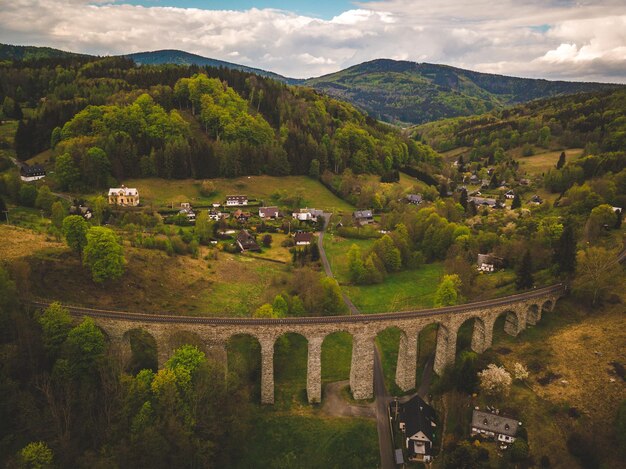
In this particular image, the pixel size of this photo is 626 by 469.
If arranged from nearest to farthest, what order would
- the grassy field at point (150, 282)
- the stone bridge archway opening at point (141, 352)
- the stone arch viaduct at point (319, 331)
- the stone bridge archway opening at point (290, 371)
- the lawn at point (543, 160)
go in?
the stone arch viaduct at point (319, 331) → the stone bridge archway opening at point (141, 352) → the stone bridge archway opening at point (290, 371) → the grassy field at point (150, 282) → the lawn at point (543, 160)

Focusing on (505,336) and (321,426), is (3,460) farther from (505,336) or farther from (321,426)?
(505,336)

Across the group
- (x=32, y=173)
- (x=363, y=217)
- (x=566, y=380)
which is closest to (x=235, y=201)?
(x=363, y=217)

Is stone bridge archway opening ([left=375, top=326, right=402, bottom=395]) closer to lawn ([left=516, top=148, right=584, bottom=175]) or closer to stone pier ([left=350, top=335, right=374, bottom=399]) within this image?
stone pier ([left=350, top=335, right=374, bottom=399])

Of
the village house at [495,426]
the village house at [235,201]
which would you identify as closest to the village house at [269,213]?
the village house at [235,201]

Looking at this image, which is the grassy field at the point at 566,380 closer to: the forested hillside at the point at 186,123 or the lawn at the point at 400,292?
the lawn at the point at 400,292

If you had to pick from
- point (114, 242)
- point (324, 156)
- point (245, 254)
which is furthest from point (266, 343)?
point (324, 156)

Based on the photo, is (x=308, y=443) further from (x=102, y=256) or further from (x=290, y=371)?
(x=102, y=256)
